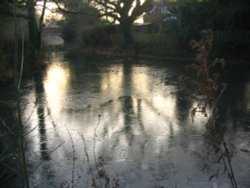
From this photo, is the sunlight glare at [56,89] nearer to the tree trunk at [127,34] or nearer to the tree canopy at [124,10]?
the tree trunk at [127,34]

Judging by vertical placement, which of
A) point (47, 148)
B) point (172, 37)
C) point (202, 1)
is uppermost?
point (202, 1)

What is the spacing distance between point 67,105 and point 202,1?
50.5ft

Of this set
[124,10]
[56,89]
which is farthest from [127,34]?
[56,89]

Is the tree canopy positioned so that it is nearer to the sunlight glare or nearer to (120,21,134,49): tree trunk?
(120,21,134,49): tree trunk

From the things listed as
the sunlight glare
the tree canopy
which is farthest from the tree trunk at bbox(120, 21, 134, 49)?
the sunlight glare

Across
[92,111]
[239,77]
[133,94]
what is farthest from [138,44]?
[92,111]

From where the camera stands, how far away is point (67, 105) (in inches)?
477

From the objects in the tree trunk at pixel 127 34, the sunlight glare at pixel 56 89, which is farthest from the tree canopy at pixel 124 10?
the sunlight glare at pixel 56 89

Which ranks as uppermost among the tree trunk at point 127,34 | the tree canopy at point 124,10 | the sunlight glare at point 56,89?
the tree canopy at point 124,10

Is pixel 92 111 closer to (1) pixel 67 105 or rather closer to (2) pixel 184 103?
(1) pixel 67 105

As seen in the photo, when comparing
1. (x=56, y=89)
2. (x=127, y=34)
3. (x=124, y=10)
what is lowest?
(x=56, y=89)

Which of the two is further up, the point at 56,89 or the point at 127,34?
the point at 127,34

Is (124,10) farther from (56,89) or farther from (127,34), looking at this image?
(56,89)

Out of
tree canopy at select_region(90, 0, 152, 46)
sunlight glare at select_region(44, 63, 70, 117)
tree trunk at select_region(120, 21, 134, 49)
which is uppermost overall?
tree canopy at select_region(90, 0, 152, 46)
